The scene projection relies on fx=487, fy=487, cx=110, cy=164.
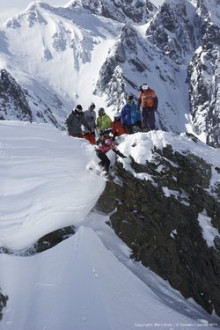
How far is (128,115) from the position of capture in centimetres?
1923

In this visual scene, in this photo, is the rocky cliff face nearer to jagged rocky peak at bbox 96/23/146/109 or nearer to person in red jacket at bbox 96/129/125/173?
person in red jacket at bbox 96/129/125/173

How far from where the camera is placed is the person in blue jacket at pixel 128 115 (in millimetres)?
19031

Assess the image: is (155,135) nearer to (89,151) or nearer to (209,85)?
(89,151)

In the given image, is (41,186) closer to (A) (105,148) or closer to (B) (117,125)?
(A) (105,148)

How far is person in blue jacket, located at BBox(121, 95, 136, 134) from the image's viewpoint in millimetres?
19031

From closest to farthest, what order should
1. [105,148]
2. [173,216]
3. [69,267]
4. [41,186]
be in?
[69,267], [173,216], [41,186], [105,148]

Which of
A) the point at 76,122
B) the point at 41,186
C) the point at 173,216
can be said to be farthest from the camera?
the point at 76,122

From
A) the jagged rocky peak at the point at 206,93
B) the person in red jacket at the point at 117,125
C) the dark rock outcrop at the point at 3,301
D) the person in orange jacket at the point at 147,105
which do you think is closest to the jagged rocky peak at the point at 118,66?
the jagged rocky peak at the point at 206,93

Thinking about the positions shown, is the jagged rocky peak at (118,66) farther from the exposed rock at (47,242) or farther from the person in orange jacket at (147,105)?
the exposed rock at (47,242)

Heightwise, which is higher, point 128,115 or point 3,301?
point 128,115

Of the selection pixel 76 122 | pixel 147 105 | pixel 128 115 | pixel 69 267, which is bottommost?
pixel 69 267

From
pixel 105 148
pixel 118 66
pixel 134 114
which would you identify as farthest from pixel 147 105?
pixel 118 66

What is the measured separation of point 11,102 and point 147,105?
8914 cm

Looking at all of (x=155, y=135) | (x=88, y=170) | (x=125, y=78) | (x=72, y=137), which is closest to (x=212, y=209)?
(x=155, y=135)
